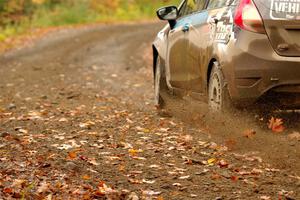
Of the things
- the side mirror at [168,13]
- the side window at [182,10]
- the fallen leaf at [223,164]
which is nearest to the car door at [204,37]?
the side window at [182,10]

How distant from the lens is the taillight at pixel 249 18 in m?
6.63

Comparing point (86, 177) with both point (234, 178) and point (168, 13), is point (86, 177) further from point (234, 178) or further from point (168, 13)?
point (168, 13)

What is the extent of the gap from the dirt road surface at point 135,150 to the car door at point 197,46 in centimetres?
39

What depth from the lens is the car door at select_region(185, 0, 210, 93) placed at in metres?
7.61

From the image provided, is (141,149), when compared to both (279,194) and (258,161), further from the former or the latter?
(279,194)

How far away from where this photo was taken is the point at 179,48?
8547mm

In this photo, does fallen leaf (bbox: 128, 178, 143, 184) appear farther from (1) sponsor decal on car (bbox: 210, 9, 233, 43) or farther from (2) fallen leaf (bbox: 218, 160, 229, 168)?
(1) sponsor decal on car (bbox: 210, 9, 233, 43)

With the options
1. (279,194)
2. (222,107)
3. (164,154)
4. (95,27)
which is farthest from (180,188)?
(95,27)

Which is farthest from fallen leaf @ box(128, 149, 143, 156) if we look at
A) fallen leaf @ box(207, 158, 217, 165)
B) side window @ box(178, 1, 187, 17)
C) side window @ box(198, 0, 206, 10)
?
side window @ box(178, 1, 187, 17)

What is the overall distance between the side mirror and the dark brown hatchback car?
1200 mm

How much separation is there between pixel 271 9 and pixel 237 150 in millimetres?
1339

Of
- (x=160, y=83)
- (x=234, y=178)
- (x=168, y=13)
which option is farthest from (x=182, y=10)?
(x=234, y=178)

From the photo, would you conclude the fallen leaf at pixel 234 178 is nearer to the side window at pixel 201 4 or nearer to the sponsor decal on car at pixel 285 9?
the sponsor decal on car at pixel 285 9

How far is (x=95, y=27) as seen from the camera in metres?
30.2
